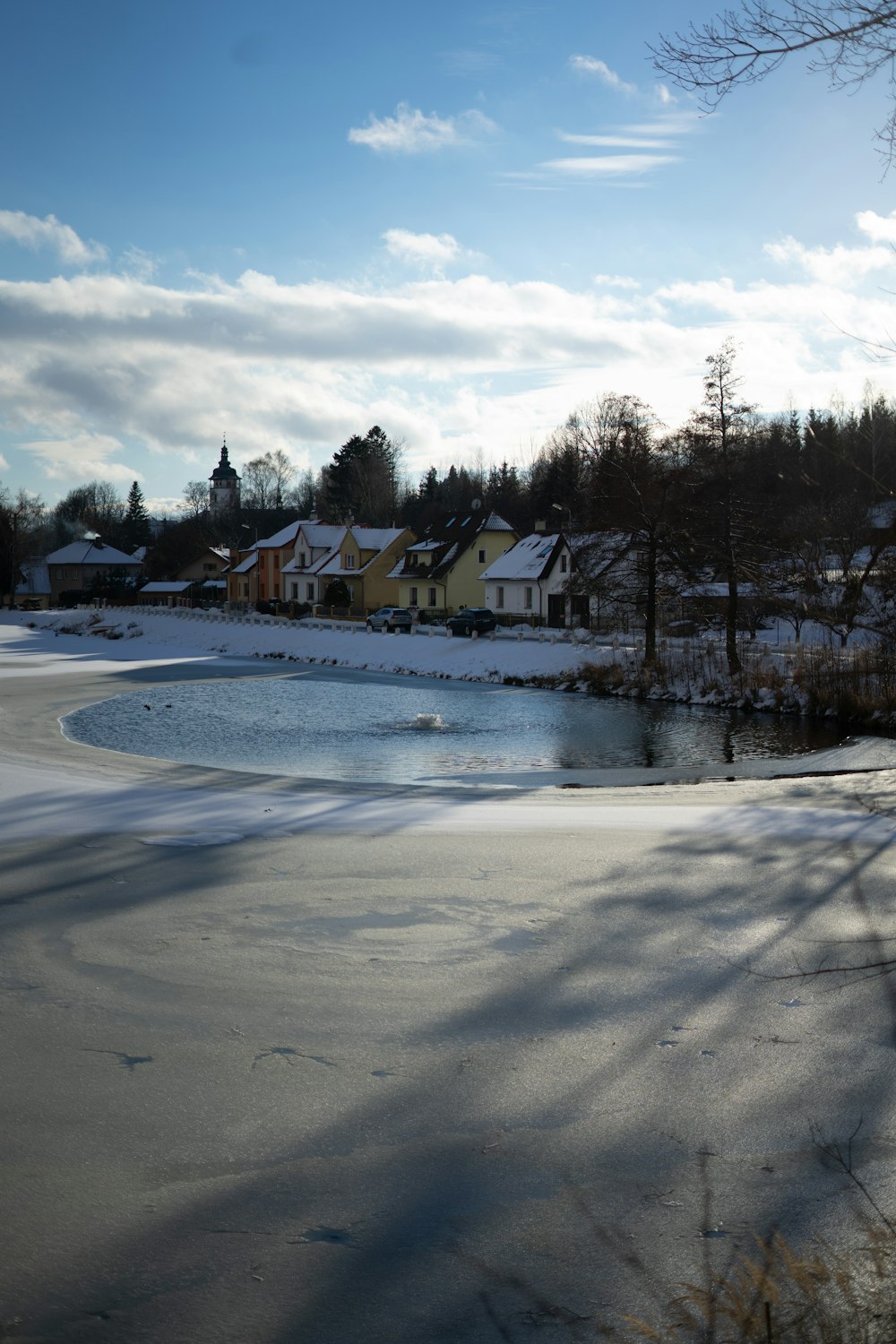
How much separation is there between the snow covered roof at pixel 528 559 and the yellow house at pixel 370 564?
45.8ft

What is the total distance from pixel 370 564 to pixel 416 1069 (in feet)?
263

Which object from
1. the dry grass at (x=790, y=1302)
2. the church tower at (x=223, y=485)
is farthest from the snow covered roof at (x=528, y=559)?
the church tower at (x=223, y=485)

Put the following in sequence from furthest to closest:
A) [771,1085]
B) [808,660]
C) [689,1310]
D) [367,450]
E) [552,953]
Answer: [367,450] < [808,660] < [552,953] < [771,1085] < [689,1310]

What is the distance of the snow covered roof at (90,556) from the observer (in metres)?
132

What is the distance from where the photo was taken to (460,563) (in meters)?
77.5

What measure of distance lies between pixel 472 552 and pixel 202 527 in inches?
3201

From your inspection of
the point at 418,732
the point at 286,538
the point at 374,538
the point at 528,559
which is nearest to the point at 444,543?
the point at 374,538

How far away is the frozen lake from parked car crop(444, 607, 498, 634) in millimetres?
16962

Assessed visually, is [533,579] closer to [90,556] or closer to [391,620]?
[391,620]

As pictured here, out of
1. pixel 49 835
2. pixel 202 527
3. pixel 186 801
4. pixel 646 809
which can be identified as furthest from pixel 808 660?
pixel 202 527

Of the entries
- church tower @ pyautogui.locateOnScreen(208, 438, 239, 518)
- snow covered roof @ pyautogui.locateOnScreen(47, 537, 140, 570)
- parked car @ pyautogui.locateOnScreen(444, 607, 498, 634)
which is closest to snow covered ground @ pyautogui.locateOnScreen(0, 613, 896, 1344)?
parked car @ pyautogui.locateOnScreen(444, 607, 498, 634)

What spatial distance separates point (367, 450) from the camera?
128 meters

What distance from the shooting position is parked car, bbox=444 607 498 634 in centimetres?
5969

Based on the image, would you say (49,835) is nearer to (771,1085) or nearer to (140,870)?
(140,870)
